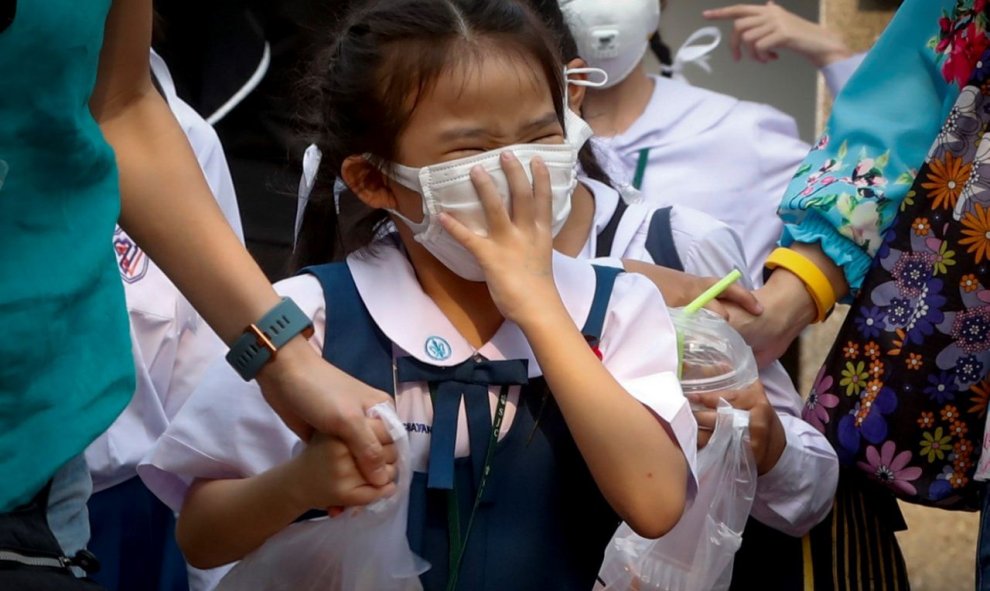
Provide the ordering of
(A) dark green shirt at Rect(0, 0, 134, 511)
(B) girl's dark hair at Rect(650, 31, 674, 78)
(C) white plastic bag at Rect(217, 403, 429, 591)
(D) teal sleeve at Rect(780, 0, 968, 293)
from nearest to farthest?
1. (A) dark green shirt at Rect(0, 0, 134, 511)
2. (C) white plastic bag at Rect(217, 403, 429, 591)
3. (D) teal sleeve at Rect(780, 0, 968, 293)
4. (B) girl's dark hair at Rect(650, 31, 674, 78)

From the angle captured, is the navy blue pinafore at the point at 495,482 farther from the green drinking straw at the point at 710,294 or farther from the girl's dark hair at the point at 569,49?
the girl's dark hair at the point at 569,49

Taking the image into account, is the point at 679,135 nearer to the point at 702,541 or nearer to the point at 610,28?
the point at 610,28

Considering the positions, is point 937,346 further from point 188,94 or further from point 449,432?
point 188,94

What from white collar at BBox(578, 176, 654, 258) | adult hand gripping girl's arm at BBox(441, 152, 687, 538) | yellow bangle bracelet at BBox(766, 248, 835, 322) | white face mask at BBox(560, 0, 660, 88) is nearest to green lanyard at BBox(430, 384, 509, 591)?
adult hand gripping girl's arm at BBox(441, 152, 687, 538)

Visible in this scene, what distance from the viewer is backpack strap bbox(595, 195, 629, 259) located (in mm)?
2375

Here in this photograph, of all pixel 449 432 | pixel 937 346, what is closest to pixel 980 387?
pixel 937 346

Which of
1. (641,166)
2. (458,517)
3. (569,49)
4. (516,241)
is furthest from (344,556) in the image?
(641,166)

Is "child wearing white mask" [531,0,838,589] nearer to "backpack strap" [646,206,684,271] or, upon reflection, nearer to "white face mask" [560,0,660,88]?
"backpack strap" [646,206,684,271]

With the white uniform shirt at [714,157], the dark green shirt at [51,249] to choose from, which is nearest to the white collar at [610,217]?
the white uniform shirt at [714,157]

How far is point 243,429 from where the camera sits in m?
1.82

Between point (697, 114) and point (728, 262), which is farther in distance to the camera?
point (697, 114)

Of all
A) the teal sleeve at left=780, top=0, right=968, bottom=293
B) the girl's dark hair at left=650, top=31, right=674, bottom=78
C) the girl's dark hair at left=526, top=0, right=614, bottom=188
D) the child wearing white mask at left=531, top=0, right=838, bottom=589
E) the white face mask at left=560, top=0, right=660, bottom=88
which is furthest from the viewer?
the girl's dark hair at left=650, top=31, right=674, bottom=78

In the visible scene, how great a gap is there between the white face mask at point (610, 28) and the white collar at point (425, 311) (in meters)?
1.51

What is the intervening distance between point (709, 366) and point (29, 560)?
0.99 metres
